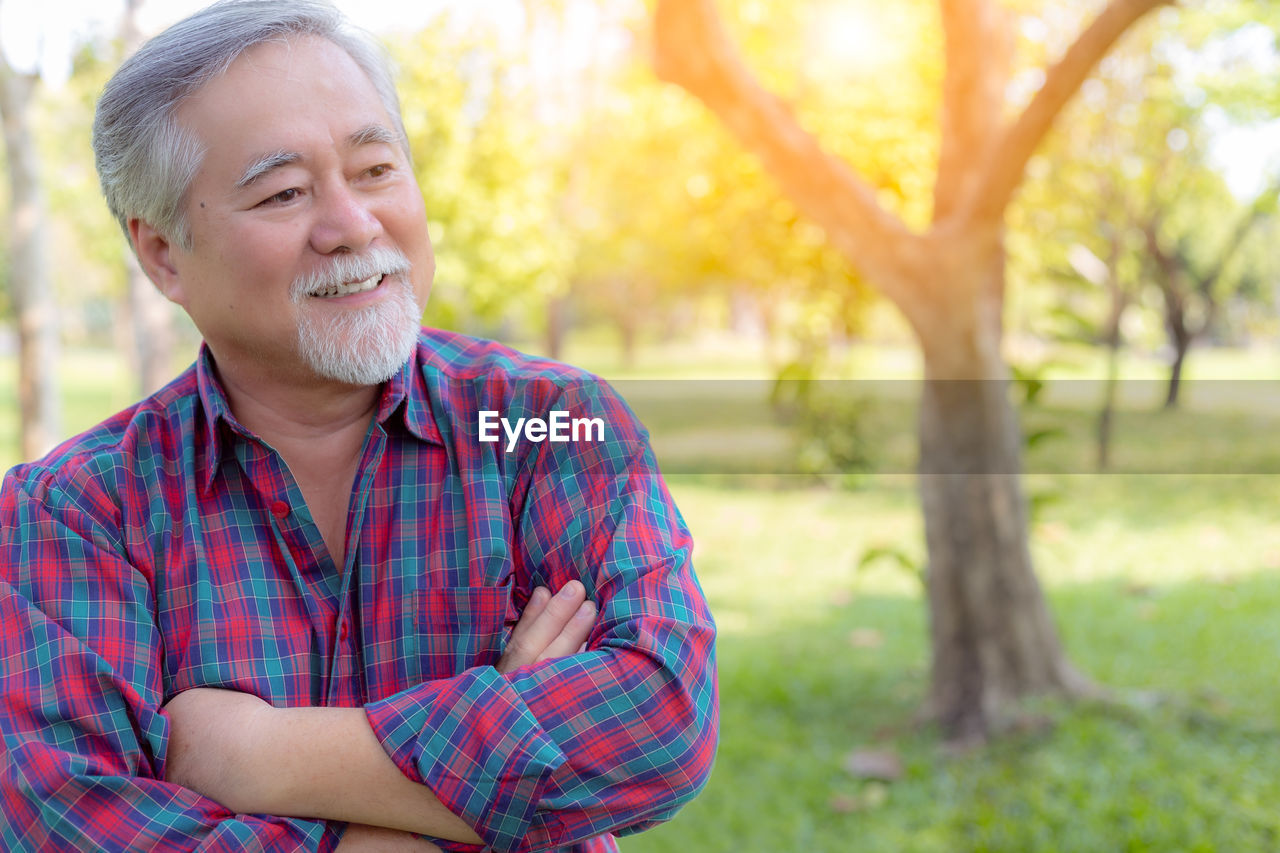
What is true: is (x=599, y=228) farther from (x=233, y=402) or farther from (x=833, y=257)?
(x=233, y=402)

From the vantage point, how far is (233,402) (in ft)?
4.97

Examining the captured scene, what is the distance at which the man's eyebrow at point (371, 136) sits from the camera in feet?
4.47

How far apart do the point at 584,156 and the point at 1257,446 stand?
45.7 ft

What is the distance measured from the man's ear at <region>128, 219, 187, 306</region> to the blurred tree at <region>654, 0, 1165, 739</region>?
8.20ft

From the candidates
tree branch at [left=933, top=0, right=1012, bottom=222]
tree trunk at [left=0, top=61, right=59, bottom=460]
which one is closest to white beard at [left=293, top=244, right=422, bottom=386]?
tree branch at [left=933, top=0, right=1012, bottom=222]

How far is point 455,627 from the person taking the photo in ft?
4.46

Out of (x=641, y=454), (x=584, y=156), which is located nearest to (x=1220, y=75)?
(x=641, y=454)

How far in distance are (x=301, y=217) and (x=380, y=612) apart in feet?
1.64

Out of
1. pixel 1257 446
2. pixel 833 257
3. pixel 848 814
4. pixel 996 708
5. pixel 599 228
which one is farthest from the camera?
pixel 599 228

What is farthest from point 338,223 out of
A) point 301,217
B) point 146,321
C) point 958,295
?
point 146,321

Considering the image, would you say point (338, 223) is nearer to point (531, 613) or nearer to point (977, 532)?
point (531, 613)

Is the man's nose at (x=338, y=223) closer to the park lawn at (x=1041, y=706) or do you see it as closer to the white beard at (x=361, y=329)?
the white beard at (x=361, y=329)

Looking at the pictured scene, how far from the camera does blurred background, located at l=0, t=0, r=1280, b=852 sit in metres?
3.84

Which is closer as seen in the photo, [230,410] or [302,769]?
[302,769]
